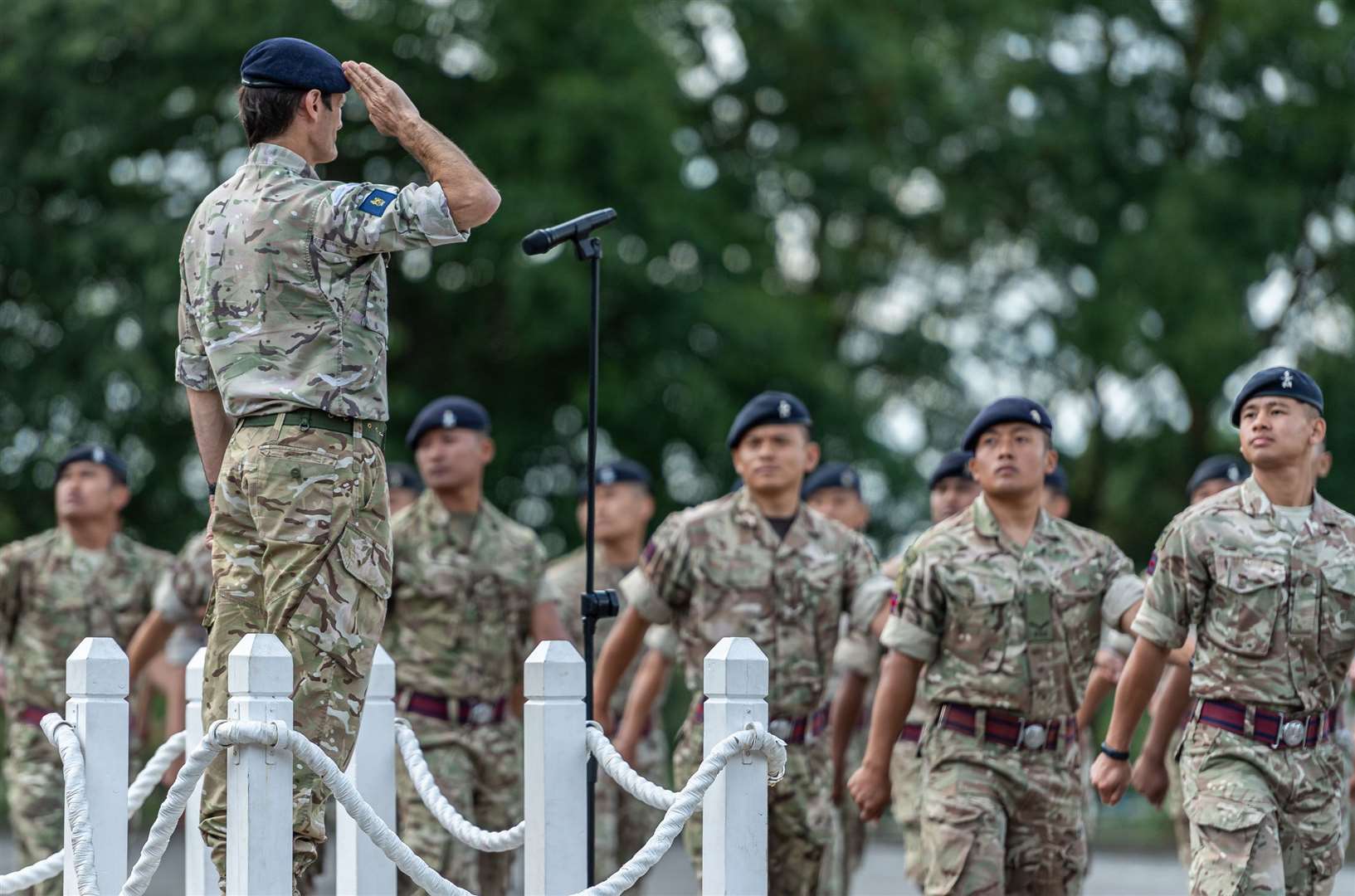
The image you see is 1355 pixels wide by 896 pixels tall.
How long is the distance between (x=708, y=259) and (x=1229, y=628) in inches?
555

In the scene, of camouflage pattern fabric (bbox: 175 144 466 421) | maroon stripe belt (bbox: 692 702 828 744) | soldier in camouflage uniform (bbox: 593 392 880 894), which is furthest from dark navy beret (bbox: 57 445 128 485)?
camouflage pattern fabric (bbox: 175 144 466 421)

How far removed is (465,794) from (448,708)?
1.32ft

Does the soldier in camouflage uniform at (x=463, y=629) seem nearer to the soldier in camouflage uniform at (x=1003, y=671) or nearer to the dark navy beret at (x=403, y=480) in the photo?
the dark navy beret at (x=403, y=480)

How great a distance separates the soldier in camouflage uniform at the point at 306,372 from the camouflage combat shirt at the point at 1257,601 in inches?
118

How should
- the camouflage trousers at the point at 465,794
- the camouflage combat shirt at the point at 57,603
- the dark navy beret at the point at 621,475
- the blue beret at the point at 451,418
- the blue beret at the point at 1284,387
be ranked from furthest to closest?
1. the dark navy beret at the point at 621,475
2. the camouflage combat shirt at the point at 57,603
3. the blue beret at the point at 451,418
4. the camouflage trousers at the point at 465,794
5. the blue beret at the point at 1284,387

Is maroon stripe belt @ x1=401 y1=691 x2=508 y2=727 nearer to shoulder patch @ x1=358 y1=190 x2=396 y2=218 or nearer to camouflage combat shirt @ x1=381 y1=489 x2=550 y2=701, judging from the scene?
camouflage combat shirt @ x1=381 y1=489 x2=550 y2=701

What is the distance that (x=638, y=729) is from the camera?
33.9ft

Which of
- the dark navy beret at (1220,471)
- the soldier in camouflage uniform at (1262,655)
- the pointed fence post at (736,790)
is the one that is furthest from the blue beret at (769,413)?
the pointed fence post at (736,790)

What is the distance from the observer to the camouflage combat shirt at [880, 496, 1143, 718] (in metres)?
8.25

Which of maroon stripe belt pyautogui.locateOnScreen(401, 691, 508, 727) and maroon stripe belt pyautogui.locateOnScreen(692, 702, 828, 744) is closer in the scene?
maroon stripe belt pyautogui.locateOnScreen(692, 702, 828, 744)

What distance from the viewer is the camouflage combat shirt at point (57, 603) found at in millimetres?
11398

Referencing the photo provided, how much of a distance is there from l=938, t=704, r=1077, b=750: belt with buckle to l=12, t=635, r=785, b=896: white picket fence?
1.98 meters

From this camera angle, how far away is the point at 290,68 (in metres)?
6.21

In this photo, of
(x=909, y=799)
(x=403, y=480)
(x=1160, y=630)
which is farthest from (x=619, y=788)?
(x=1160, y=630)
